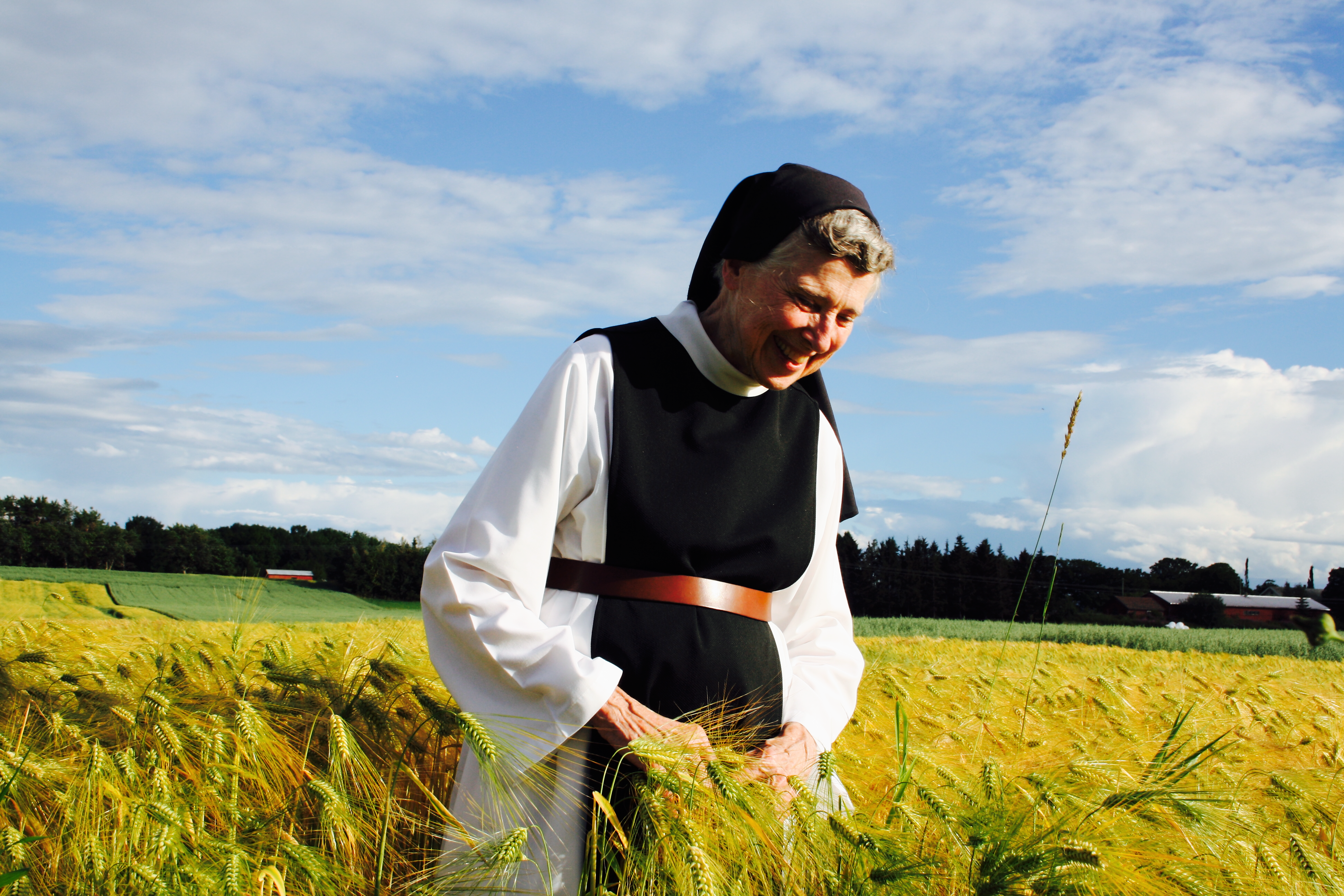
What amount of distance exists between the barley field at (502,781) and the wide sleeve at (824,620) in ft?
0.87

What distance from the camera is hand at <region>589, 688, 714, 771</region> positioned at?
6.30ft

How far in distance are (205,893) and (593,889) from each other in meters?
0.80

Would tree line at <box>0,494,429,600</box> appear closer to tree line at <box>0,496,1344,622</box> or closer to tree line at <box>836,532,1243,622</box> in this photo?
tree line at <box>0,496,1344,622</box>

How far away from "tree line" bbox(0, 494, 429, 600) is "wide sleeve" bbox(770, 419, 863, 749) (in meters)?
48.7

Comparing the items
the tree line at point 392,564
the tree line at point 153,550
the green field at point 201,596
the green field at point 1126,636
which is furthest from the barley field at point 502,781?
the tree line at point 153,550

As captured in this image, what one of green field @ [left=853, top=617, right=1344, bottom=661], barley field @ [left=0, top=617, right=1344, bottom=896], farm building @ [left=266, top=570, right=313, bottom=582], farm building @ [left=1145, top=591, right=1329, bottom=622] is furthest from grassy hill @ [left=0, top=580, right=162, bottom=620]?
farm building @ [left=1145, top=591, right=1329, bottom=622]

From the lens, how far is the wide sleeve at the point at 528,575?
1.93 metres

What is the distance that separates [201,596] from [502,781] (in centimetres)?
3535

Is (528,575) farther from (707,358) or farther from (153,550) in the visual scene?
(153,550)

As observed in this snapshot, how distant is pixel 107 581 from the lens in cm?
3519

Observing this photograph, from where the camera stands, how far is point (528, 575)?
202 cm

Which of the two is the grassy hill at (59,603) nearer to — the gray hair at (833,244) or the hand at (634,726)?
the hand at (634,726)

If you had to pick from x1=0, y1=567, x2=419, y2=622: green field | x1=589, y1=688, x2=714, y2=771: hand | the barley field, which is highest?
x1=589, y1=688, x2=714, y2=771: hand

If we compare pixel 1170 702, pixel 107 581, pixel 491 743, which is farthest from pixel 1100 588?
pixel 491 743
